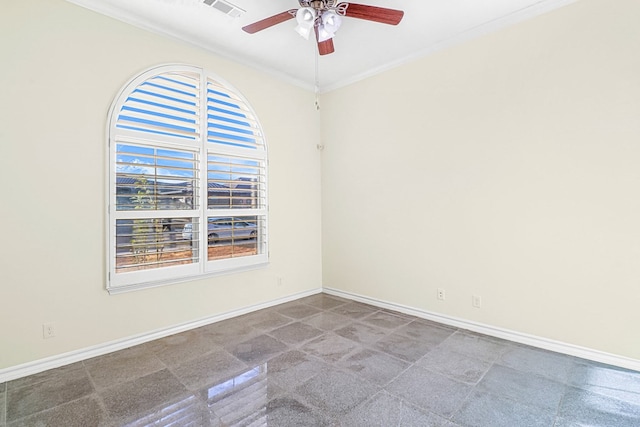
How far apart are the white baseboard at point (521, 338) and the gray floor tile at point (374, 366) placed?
3.57ft

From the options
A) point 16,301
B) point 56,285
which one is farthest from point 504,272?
point 16,301

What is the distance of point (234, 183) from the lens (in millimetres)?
3678

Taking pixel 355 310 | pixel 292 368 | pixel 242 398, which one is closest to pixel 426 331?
pixel 355 310

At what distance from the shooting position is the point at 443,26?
9.93 feet

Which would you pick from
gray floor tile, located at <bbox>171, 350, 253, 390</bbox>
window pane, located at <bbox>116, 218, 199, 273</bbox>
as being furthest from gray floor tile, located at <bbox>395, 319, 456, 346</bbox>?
window pane, located at <bbox>116, 218, 199, 273</bbox>

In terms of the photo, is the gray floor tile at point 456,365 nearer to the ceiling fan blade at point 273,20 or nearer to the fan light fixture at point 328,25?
the fan light fixture at point 328,25

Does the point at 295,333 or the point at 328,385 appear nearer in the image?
the point at 328,385

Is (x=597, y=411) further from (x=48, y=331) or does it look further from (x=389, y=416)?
(x=48, y=331)

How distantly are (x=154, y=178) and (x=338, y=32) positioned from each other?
2.40 m

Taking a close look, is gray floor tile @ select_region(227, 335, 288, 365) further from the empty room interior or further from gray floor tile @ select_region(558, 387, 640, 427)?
gray floor tile @ select_region(558, 387, 640, 427)

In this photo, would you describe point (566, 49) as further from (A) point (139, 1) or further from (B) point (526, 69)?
(A) point (139, 1)

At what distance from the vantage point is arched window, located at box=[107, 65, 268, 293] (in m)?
2.86

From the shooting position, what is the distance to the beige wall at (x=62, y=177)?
2.35 metres

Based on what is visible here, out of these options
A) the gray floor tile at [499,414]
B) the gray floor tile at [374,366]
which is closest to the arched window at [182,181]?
the gray floor tile at [374,366]
